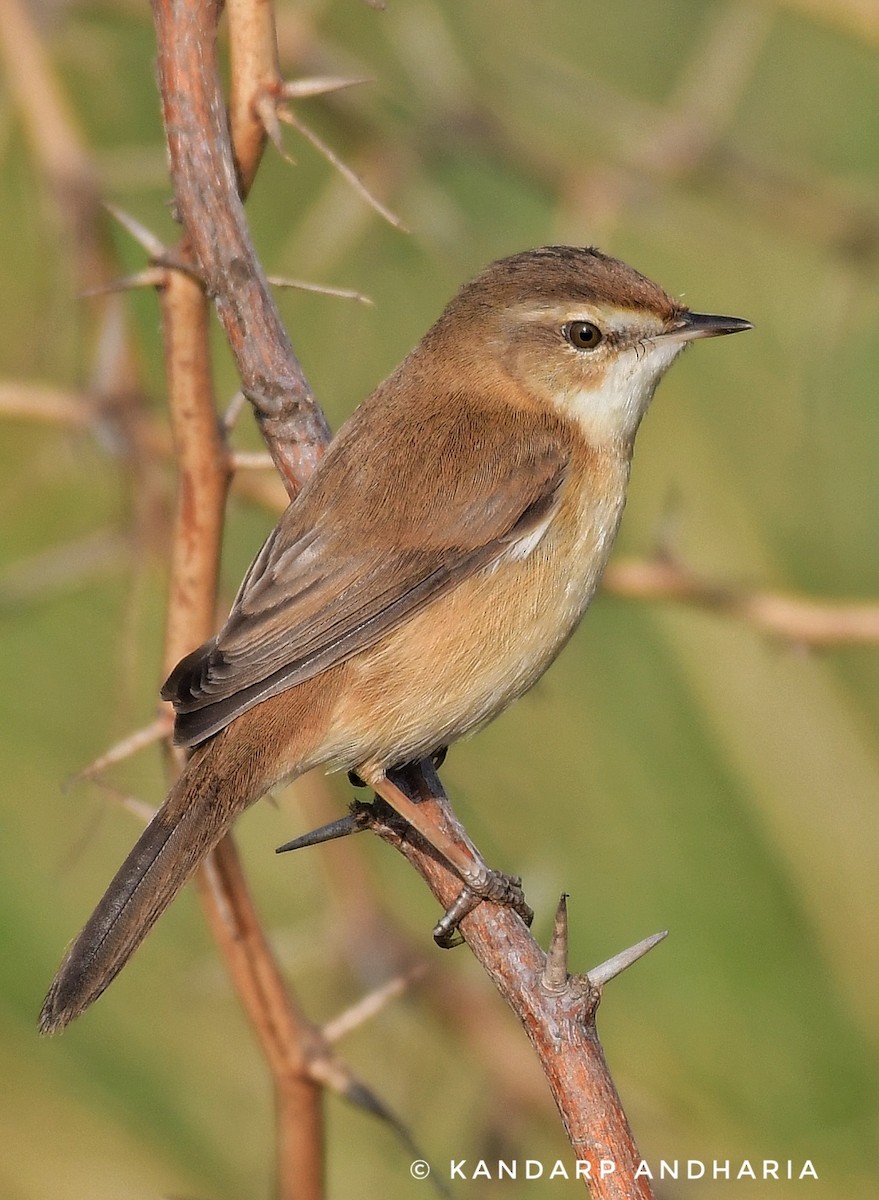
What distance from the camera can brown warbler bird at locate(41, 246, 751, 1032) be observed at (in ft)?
9.29

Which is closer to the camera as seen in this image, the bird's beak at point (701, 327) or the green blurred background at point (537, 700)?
the bird's beak at point (701, 327)

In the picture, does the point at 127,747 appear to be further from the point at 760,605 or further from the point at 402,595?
the point at 760,605

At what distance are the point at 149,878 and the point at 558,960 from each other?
0.83 meters

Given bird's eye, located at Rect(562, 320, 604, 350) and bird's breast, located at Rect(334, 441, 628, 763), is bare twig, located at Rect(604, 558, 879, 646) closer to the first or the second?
bird's breast, located at Rect(334, 441, 628, 763)

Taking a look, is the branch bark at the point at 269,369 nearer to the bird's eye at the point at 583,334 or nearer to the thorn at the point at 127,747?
the thorn at the point at 127,747

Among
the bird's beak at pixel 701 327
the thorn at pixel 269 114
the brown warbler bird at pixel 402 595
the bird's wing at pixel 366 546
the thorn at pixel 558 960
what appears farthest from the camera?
the bird's beak at pixel 701 327

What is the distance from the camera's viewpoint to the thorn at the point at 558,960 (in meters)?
2.14

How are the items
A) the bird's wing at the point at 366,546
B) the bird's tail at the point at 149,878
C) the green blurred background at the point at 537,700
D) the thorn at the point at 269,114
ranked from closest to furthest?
1. the thorn at the point at 269,114
2. the bird's tail at the point at 149,878
3. the bird's wing at the point at 366,546
4. the green blurred background at the point at 537,700

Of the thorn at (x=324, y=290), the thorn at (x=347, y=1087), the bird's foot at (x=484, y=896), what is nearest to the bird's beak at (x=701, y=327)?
the thorn at (x=324, y=290)

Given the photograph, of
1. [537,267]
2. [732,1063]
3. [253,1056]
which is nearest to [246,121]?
[537,267]

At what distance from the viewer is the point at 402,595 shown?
3039 millimetres

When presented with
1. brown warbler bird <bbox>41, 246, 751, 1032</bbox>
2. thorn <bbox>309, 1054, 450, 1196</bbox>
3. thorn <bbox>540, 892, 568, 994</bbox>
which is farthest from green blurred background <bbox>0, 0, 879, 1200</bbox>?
thorn <bbox>540, 892, 568, 994</bbox>

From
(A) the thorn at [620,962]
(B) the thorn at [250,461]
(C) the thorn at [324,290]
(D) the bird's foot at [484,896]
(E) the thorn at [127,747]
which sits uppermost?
(C) the thorn at [324,290]

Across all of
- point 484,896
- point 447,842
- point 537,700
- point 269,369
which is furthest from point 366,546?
point 537,700
